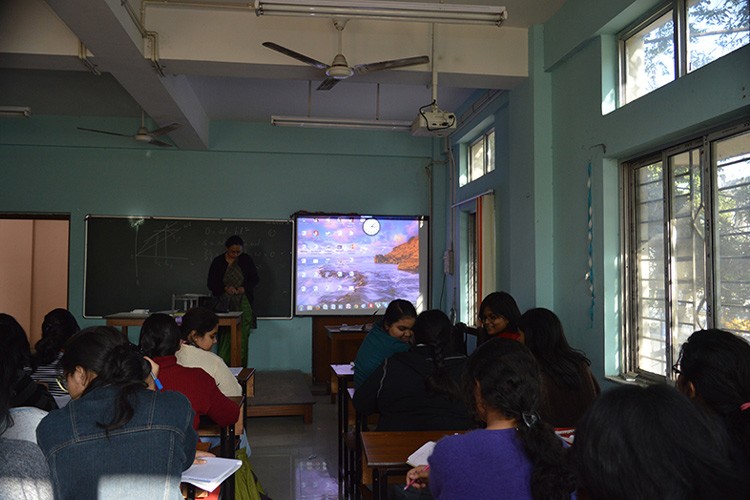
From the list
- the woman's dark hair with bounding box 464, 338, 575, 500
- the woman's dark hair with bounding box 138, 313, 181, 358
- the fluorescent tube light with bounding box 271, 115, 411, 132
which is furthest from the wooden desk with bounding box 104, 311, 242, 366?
the woman's dark hair with bounding box 464, 338, 575, 500

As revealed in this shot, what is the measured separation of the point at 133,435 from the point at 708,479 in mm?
1447

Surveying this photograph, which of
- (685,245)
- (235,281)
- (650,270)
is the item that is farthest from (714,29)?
(235,281)

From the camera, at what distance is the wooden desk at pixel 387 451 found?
2201mm

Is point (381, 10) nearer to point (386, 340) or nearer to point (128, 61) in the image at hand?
point (386, 340)

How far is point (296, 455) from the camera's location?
15.3 ft

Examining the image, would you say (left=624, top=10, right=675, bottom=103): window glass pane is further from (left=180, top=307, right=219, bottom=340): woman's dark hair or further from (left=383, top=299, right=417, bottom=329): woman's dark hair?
(left=180, top=307, right=219, bottom=340): woman's dark hair

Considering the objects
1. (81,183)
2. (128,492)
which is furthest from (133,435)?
(81,183)

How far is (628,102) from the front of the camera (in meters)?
3.92

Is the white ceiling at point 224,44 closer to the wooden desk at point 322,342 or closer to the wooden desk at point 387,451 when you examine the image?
the wooden desk at point 387,451

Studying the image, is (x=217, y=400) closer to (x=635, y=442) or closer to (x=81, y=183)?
(x=635, y=442)

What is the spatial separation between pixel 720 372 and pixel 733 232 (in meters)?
1.59

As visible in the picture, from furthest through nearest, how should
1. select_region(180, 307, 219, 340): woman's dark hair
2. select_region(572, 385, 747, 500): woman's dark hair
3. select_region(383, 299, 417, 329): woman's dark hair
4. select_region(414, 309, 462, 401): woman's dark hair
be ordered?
select_region(180, 307, 219, 340): woman's dark hair, select_region(383, 299, 417, 329): woman's dark hair, select_region(414, 309, 462, 401): woman's dark hair, select_region(572, 385, 747, 500): woman's dark hair

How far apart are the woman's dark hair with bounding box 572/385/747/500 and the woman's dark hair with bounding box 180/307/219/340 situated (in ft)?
9.69

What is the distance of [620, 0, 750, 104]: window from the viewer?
3068 millimetres
